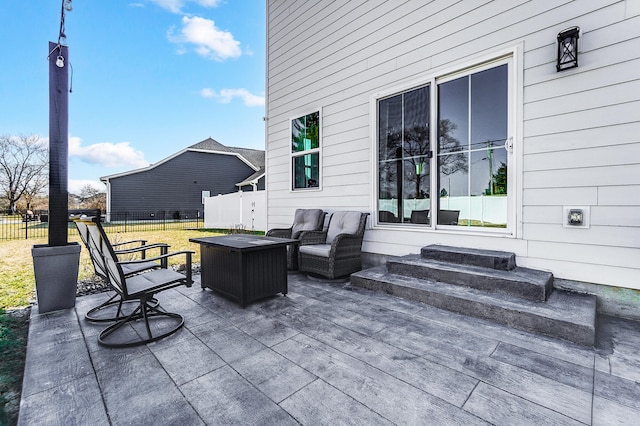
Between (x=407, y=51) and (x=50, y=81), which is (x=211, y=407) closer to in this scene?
(x=50, y=81)

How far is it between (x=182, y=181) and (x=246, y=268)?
19267mm

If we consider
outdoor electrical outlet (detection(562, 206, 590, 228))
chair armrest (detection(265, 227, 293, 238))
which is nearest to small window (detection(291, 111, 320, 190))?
chair armrest (detection(265, 227, 293, 238))

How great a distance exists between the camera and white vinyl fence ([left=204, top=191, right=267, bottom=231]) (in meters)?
11.4

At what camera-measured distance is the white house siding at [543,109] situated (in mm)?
2473

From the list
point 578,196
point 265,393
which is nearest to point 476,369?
point 265,393

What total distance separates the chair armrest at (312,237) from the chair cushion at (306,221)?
10.7 inches

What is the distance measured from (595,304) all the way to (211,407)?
10.3 ft

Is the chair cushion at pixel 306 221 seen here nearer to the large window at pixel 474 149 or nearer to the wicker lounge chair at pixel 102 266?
the large window at pixel 474 149

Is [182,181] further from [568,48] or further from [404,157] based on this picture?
[568,48]

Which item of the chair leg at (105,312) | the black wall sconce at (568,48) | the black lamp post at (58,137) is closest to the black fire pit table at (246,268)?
the chair leg at (105,312)

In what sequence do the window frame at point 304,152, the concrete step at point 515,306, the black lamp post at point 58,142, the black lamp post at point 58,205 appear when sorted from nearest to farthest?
the concrete step at point 515,306 → the black lamp post at point 58,205 → the black lamp post at point 58,142 → the window frame at point 304,152

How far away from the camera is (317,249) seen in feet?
13.4

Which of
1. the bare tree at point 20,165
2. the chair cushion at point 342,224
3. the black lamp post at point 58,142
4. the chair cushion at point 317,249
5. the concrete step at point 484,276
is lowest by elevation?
the concrete step at point 484,276

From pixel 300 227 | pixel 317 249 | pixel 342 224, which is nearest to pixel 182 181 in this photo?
pixel 300 227
